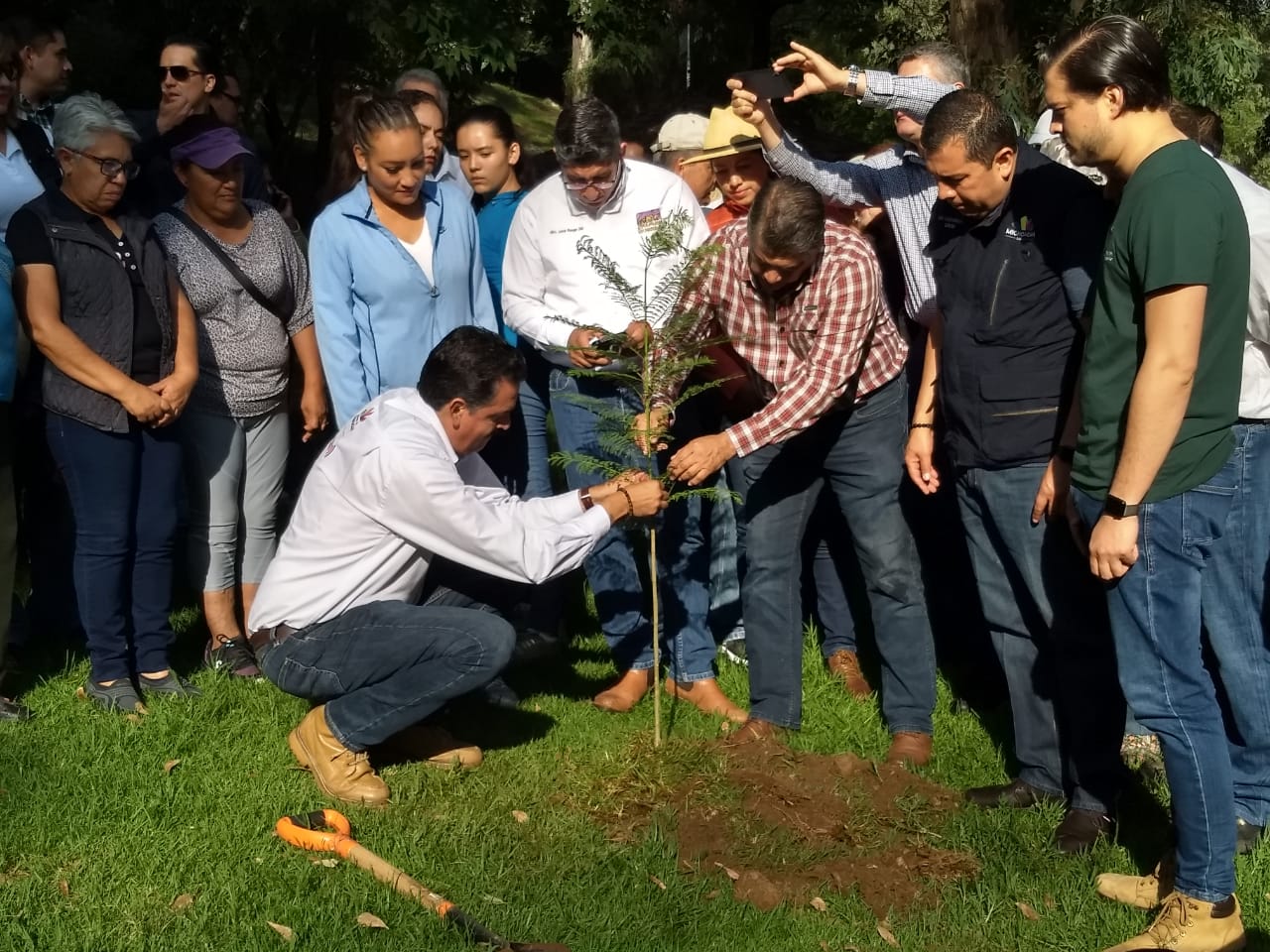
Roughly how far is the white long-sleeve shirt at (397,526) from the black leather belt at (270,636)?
3cm

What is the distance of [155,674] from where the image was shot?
6.28 meters

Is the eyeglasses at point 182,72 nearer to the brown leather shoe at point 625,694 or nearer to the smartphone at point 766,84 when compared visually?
the smartphone at point 766,84

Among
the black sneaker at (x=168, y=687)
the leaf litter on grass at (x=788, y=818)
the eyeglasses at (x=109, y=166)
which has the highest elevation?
the eyeglasses at (x=109, y=166)

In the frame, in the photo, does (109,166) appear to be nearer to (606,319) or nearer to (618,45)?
(606,319)

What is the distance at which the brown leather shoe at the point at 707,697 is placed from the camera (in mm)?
6242

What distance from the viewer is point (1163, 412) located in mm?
3869

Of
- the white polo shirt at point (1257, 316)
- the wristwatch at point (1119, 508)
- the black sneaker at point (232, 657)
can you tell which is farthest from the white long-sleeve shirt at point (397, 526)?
the white polo shirt at point (1257, 316)

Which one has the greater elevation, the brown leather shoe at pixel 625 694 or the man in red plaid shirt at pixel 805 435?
the man in red plaid shirt at pixel 805 435

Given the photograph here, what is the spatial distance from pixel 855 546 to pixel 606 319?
140 cm

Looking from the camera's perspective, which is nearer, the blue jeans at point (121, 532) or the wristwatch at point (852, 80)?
the wristwatch at point (852, 80)

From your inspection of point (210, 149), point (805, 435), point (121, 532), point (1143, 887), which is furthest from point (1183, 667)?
point (210, 149)

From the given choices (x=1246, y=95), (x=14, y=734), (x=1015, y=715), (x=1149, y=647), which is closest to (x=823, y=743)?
(x=1015, y=715)

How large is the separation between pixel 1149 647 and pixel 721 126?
11.2 feet

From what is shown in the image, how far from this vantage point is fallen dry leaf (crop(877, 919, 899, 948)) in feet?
14.4
